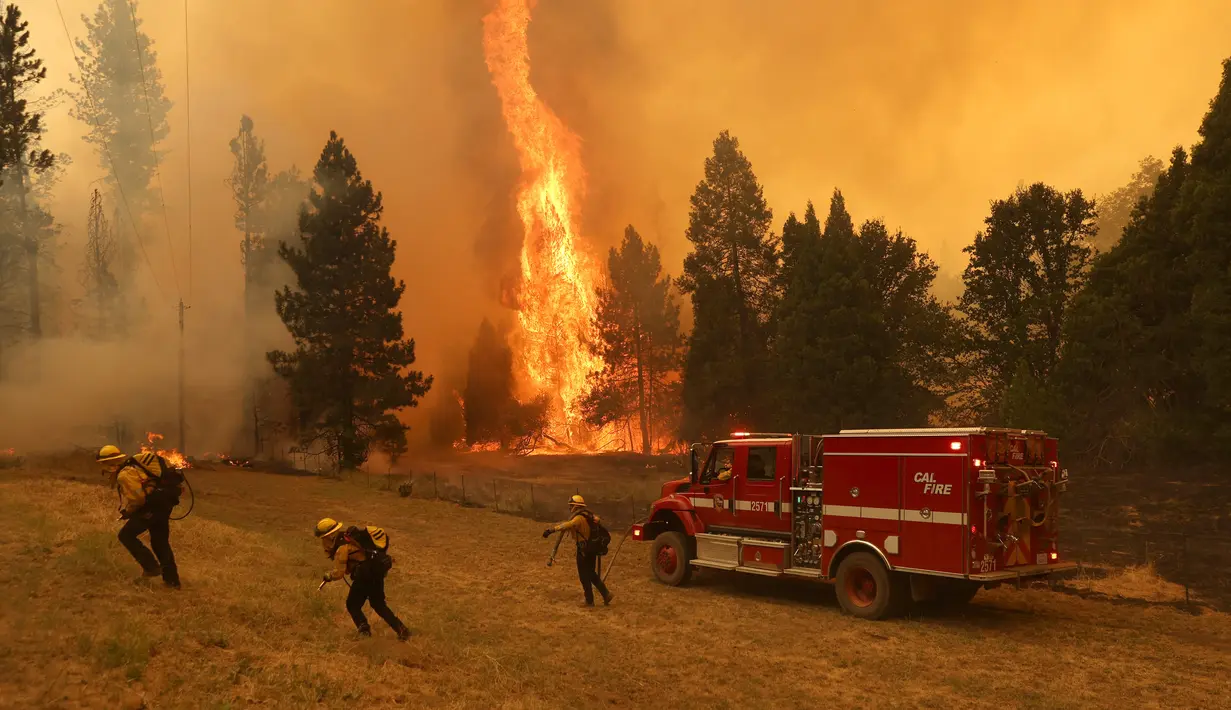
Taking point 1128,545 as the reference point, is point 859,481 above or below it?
above

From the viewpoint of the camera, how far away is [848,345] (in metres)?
36.5

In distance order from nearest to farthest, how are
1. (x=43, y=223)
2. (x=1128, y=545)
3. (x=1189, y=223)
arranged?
(x=1128, y=545) < (x=1189, y=223) < (x=43, y=223)

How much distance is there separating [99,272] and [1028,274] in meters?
58.3

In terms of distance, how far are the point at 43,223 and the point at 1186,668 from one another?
59.7 metres

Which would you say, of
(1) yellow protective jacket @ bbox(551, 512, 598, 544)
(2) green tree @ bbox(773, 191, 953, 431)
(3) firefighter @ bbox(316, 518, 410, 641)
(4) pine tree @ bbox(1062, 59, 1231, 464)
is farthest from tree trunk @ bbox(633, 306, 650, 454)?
(3) firefighter @ bbox(316, 518, 410, 641)

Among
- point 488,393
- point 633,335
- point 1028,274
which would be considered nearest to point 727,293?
point 633,335

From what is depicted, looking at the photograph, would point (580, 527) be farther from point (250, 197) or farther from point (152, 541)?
point (250, 197)

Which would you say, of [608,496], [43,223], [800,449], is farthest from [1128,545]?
[43,223]

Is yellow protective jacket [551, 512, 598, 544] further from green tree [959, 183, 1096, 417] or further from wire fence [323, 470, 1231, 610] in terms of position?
green tree [959, 183, 1096, 417]

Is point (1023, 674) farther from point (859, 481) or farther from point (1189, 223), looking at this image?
point (1189, 223)

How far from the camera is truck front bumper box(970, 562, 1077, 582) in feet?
41.9

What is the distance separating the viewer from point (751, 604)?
15.9 meters

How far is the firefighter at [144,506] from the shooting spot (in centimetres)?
1101

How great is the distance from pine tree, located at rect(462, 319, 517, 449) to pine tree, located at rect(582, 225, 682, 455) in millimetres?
6167
